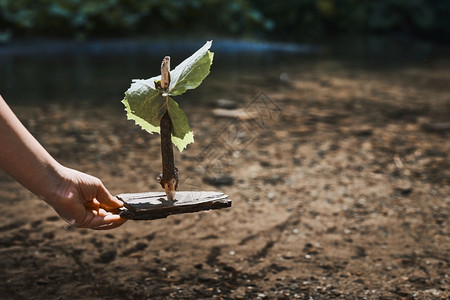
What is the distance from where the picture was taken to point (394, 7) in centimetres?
1298

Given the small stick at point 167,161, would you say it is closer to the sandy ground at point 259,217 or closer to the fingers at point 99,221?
the fingers at point 99,221

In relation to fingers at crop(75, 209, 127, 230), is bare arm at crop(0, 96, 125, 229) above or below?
above

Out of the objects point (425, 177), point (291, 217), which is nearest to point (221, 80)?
point (425, 177)

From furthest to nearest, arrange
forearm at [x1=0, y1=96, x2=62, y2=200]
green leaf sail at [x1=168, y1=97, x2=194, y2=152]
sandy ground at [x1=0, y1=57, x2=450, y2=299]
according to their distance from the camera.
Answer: sandy ground at [x1=0, y1=57, x2=450, y2=299] → green leaf sail at [x1=168, y1=97, x2=194, y2=152] → forearm at [x1=0, y1=96, x2=62, y2=200]

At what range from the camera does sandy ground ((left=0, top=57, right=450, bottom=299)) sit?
7.36 feet

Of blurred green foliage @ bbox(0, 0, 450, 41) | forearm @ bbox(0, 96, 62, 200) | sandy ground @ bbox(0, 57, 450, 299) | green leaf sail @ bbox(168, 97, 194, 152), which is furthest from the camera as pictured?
blurred green foliage @ bbox(0, 0, 450, 41)

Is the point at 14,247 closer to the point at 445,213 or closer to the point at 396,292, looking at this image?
the point at 396,292

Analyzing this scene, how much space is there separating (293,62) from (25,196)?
20.0 feet

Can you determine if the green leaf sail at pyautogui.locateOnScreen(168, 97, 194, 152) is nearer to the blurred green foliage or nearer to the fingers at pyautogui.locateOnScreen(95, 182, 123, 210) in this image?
the fingers at pyautogui.locateOnScreen(95, 182, 123, 210)

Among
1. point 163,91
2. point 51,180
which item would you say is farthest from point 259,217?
point 51,180

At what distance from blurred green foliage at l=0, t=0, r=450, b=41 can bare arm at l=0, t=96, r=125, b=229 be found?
25.3 feet

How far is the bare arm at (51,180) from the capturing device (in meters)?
1.42

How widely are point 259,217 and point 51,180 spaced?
1541 millimetres

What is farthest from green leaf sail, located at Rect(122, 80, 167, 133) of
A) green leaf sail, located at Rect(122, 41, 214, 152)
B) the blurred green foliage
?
the blurred green foliage
